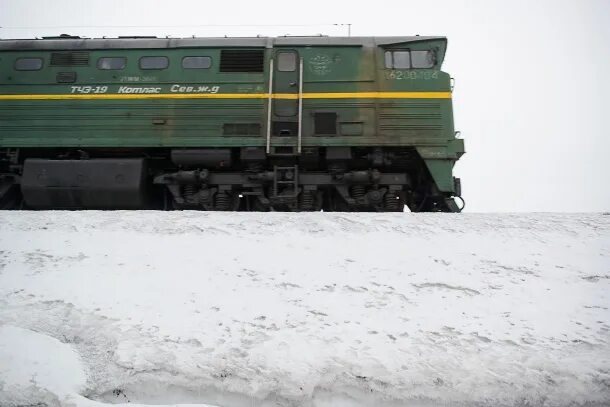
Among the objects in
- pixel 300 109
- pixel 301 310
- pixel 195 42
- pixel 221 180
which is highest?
pixel 195 42

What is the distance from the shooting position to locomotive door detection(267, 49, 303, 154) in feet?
23.5

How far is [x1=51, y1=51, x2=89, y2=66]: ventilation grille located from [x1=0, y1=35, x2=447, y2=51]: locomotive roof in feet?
0.37

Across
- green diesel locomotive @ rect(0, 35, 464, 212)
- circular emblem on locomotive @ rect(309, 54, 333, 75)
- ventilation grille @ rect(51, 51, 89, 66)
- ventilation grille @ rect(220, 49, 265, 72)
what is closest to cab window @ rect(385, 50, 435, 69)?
green diesel locomotive @ rect(0, 35, 464, 212)

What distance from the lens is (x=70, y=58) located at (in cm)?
755

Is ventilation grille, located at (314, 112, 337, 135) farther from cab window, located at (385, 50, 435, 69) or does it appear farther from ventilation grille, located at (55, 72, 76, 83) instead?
ventilation grille, located at (55, 72, 76, 83)

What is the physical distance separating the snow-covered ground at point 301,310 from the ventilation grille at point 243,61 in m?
3.36

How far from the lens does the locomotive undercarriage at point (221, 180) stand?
6.92 meters

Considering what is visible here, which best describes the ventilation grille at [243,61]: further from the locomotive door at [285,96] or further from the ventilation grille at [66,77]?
the ventilation grille at [66,77]

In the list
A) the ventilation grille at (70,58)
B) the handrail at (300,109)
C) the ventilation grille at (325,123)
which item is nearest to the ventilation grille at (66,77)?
the ventilation grille at (70,58)

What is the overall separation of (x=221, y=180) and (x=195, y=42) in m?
2.54

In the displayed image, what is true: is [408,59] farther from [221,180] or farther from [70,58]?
[70,58]

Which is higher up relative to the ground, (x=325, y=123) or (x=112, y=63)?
(x=112, y=63)

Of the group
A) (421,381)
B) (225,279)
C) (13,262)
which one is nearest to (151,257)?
(225,279)

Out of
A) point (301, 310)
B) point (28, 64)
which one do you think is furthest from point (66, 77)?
point (301, 310)
